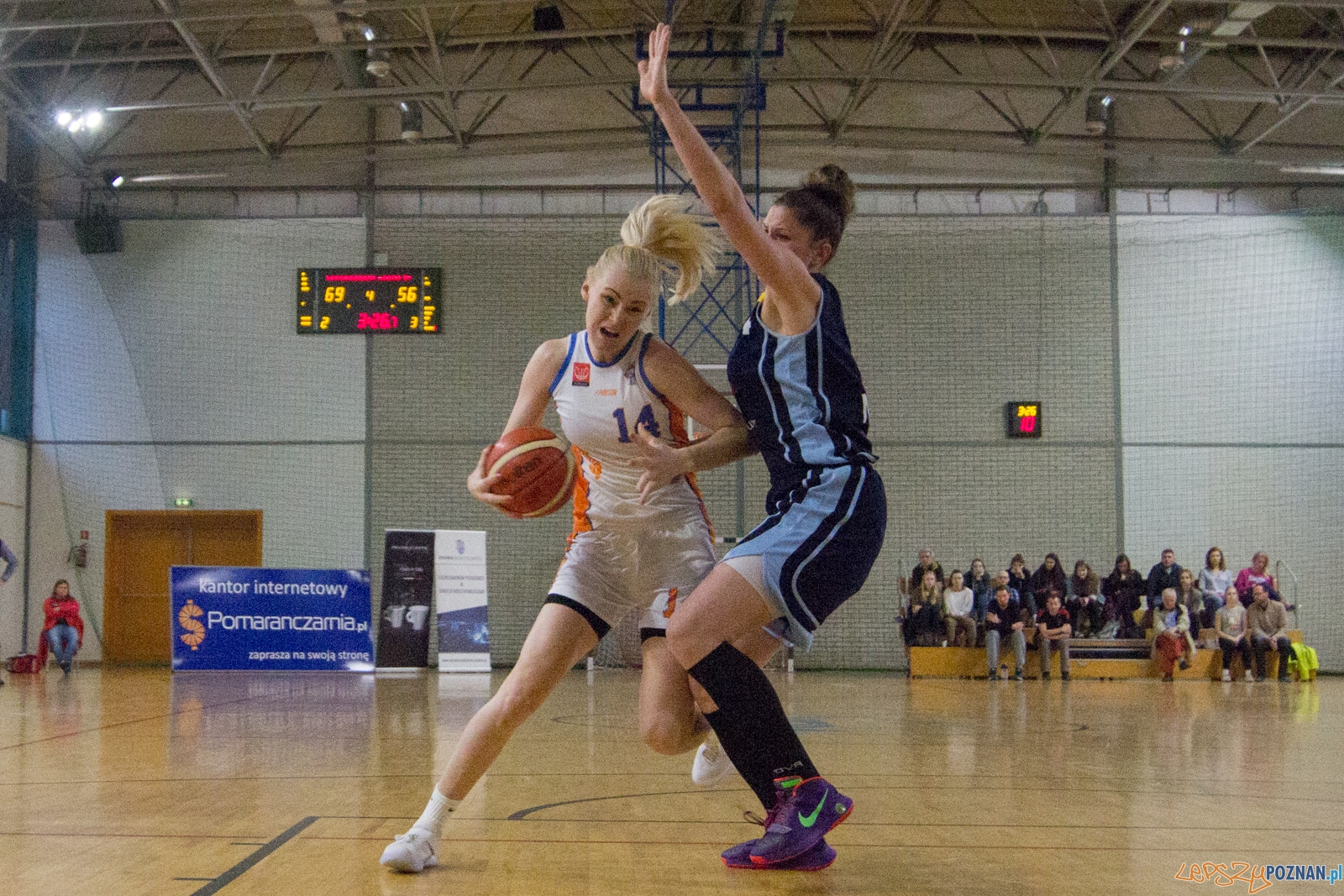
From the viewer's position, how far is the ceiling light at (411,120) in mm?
15102

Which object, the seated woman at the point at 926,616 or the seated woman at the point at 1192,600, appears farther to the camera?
the seated woman at the point at 926,616

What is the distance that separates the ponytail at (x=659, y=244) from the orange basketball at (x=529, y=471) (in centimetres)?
48

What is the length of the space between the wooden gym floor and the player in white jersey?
1.33 ft

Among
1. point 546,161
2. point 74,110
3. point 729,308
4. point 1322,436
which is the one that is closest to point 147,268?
point 74,110

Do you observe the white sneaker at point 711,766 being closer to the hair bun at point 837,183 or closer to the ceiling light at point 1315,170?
the hair bun at point 837,183

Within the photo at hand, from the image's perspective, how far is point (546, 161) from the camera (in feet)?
53.3

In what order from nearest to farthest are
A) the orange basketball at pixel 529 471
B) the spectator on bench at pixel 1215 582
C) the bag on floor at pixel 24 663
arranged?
the orange basketball at pixel 529 471
the bag on floor at pixel 24 663
the spectator on bench at pixel 1215 582

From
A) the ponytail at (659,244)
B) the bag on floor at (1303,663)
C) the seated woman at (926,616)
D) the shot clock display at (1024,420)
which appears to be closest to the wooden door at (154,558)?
the seated woman at (926,616)

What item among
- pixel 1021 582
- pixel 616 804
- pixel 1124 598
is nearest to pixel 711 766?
pixel 616 804

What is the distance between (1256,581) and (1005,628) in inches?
118

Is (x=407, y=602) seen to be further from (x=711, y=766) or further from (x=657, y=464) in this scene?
(x=657, y=464)

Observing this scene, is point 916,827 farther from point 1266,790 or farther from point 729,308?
point 729,308

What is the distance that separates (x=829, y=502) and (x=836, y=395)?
0.86ft

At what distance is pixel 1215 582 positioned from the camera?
1393 centimetres
